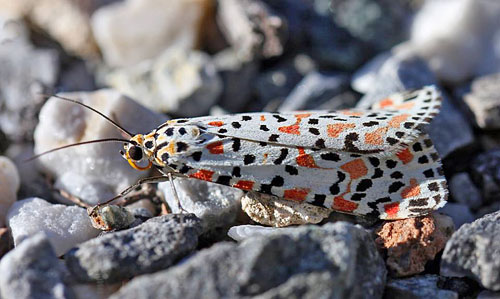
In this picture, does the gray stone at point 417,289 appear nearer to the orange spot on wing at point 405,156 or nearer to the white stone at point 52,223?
the orange spot on wing at point 405,156

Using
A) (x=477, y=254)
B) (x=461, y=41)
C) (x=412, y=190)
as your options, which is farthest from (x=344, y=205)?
(x=461, y=41)

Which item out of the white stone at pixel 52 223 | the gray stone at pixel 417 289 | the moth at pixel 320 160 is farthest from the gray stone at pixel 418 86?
the white stone at pixel 52 223

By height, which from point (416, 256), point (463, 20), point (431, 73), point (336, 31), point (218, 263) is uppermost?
point (336, 31)

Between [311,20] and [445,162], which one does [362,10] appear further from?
[445,162]

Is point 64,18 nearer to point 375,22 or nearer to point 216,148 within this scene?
point 216,148

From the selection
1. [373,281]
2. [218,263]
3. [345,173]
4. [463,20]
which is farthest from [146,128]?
[463,20]
